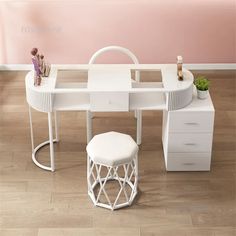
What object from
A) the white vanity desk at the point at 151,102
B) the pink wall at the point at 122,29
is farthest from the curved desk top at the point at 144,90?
the pink wall at the point at 122,29

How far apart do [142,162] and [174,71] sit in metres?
0.62

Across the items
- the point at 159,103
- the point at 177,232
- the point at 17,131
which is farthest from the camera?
the point at 17,131

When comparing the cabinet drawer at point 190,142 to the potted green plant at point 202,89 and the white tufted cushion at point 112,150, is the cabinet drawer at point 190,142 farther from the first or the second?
the white tufted cushion at point 112,150

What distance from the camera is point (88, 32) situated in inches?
191

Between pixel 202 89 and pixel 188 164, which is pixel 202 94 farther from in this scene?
pixel 188 164

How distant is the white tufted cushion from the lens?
10.4 feet

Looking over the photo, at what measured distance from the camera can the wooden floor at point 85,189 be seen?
10.5ft

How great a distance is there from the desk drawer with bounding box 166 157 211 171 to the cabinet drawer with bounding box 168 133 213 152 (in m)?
0.07

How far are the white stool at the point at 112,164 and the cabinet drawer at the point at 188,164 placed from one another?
249 mm

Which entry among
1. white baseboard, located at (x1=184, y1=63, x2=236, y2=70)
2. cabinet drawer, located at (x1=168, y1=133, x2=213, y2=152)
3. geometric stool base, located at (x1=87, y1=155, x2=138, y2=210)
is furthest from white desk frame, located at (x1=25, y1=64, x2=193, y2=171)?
white baseboard, located at (x1=184, y1=63, x2=236, y2=70)

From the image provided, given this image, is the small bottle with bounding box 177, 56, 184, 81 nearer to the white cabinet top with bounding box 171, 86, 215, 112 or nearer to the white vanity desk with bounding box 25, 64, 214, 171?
the white vanity desk with bounding box 25, 64, 214, 171

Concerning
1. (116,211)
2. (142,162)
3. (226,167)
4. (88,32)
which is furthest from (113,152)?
(88,32)

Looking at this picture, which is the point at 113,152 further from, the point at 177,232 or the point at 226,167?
the point at 226,167

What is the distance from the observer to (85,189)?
350 centimetres
